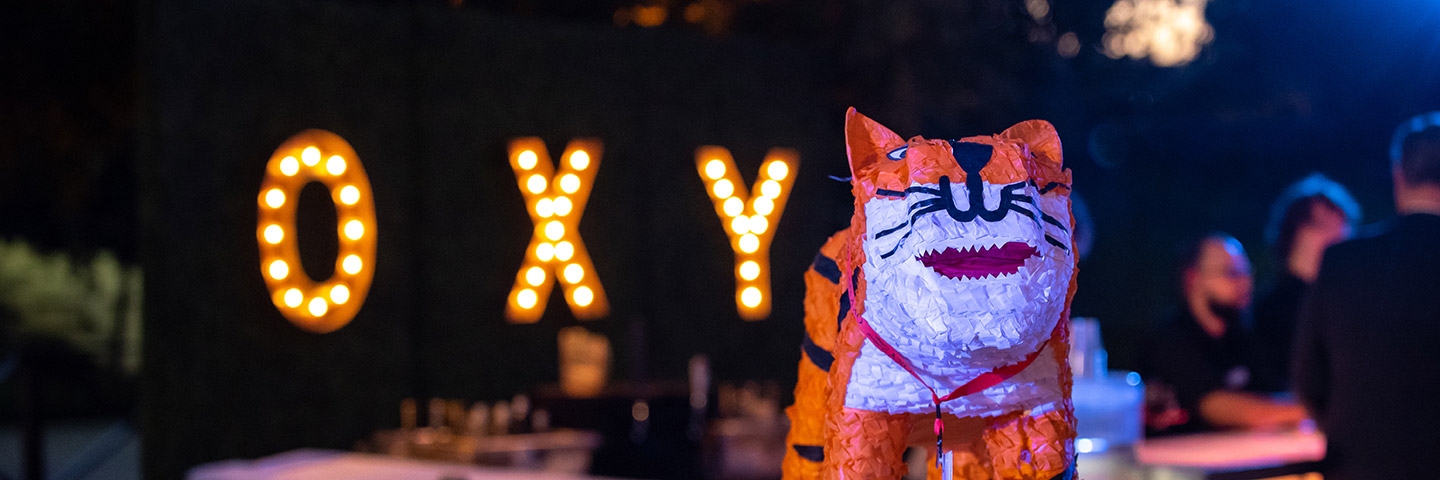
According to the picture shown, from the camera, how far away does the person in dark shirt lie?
3.34m

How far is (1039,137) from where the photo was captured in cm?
120

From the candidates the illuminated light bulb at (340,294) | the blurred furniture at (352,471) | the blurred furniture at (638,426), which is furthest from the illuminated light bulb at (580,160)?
the blurred furniture at (352,471)

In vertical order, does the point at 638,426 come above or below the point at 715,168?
below

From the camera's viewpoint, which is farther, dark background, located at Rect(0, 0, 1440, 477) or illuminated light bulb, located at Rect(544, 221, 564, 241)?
illuminated light bulb, located at Rect(544, 221, 564, 241)

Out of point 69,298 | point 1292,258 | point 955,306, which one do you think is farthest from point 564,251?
point 69,298

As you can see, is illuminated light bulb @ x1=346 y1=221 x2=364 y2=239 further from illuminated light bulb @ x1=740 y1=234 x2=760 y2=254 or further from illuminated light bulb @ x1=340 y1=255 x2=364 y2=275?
illuminated light bulb @ x1=740 y1=234 x2=760 y2=254

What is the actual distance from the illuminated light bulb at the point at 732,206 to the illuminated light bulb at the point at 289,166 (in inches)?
73.8

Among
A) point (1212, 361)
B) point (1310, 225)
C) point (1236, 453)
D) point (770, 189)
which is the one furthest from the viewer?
point (770, 189)

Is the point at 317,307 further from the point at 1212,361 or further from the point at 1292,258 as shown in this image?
the point at 1292,258

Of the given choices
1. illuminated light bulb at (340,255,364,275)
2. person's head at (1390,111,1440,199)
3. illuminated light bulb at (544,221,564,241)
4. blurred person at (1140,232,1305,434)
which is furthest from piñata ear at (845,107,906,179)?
illuminated light bulb at (544,221,564,241)

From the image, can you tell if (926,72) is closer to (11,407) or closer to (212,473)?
(212,473)

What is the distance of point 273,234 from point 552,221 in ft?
3.54

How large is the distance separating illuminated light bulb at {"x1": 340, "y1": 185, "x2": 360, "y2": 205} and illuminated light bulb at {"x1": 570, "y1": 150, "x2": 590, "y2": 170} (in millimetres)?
847

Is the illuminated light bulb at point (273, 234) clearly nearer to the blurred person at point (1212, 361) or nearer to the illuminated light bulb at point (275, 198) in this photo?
the illuminated light bulb at point (275, 198)
